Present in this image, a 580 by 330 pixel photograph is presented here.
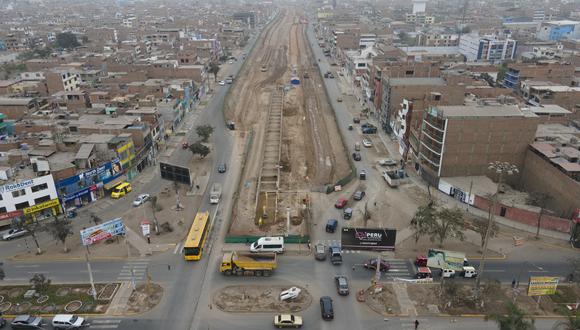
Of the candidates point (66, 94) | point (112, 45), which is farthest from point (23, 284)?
point (112, 45)

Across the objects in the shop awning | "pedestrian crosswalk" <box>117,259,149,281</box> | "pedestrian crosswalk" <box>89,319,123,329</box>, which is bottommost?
"pedestrian crosswalk" <box>117,259,149,281</box>

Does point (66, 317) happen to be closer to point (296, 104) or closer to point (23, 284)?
point (23, 284)

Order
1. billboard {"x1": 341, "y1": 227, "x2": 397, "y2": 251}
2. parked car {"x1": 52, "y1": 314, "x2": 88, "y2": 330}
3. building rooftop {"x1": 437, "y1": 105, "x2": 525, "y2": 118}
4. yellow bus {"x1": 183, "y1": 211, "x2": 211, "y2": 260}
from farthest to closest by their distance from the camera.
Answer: building rooftop {"x1": 437, "y1": 105, "x2": 525, "y2": 118} < yellow bus {"x1": 183, "y1": 211, "x2": 211, "y2": 260} < billboard {"x1": 341, "y1": 227, "x2": 397, "y2": 251} < parked car {"x1": 52, "y1": 314, "x2": 88, "y2": 330}

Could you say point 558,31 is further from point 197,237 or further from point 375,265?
point 197,237

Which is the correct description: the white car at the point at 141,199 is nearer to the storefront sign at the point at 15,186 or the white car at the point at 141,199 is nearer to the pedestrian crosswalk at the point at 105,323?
the storefront sign at the point at 15,186

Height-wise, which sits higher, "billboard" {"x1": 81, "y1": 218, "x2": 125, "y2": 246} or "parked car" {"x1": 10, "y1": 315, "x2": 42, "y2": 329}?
"billboard" {"x1": 81, "y1": 218, "x2": 125, "y2": 246}

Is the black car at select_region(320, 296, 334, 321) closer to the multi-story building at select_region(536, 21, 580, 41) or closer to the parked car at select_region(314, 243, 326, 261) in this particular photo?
the parked car at select_region(314, 243, 326, 261)

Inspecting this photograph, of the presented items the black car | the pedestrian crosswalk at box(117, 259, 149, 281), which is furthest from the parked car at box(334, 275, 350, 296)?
the pedestrian crosswalk at box(117, 259, 149, 281)
